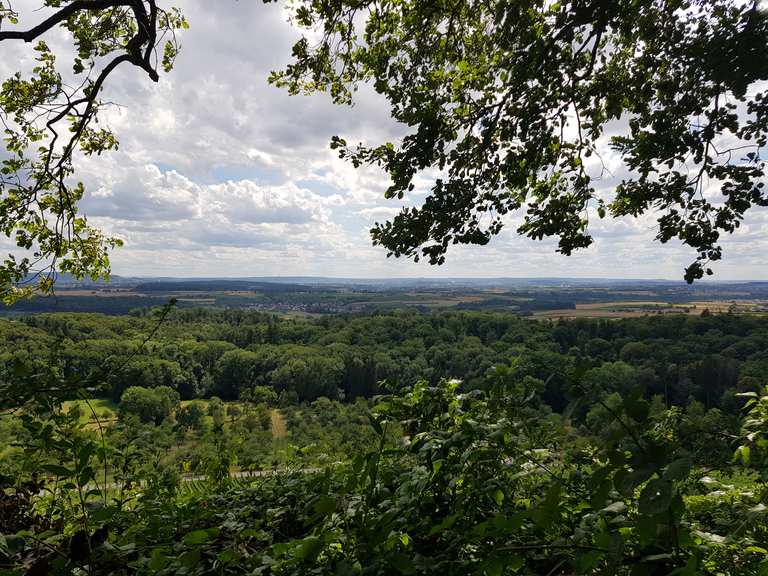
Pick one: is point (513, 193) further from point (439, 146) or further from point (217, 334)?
point (217, 334)

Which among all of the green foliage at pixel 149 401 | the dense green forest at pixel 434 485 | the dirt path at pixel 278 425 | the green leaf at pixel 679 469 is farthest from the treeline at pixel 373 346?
the green leaf at pixel 679 469

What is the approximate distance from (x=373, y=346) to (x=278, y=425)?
107ft

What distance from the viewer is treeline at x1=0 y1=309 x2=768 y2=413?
41281mm

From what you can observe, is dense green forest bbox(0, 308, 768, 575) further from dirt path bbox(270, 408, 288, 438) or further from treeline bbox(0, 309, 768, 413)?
dirt path bbox(270, 408, 288, 438)

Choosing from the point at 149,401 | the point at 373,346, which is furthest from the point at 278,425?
the point at 149,401

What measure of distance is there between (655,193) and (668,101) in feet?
3.98

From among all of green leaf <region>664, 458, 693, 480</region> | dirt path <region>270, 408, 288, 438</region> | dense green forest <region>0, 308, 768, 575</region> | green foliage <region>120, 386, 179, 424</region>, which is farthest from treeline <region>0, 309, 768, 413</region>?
green leaf <region>664, 458, 693, 480</region>

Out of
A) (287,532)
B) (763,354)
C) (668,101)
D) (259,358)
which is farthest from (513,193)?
(259,358)

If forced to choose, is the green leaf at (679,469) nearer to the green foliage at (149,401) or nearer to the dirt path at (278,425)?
the green foliage at (149,401)

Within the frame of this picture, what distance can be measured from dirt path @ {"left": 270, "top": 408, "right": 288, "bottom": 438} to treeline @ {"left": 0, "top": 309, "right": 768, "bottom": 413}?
92.9 inches

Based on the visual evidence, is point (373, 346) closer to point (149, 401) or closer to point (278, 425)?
point (278, 425)

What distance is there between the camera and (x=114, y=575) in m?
2.35

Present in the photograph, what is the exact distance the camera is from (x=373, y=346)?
3799 inches

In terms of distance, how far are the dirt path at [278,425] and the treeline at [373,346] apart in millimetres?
2359
